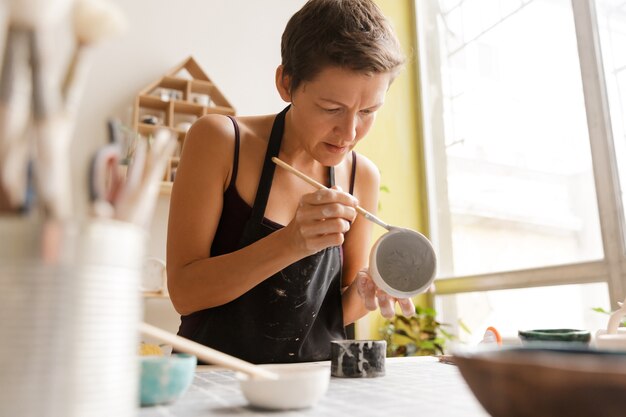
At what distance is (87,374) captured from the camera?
0.38 meters

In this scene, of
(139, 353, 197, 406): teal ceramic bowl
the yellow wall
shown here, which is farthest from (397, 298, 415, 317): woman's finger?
the yellow wall

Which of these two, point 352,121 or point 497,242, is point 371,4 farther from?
point 497,242

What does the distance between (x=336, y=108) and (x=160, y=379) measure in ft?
2.93

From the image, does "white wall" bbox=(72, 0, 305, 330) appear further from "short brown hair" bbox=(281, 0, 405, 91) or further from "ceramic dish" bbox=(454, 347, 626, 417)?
"ceramic dish" bbox=(454, 347, 626, 417)

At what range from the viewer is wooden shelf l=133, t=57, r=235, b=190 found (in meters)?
3.18

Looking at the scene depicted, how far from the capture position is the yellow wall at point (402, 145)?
3.81 meters

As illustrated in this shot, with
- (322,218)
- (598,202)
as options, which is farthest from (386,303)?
(598,202)

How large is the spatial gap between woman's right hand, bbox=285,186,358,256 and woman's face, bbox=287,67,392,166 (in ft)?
0.89

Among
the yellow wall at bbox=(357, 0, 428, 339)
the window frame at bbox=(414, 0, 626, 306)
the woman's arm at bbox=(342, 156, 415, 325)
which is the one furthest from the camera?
the yellow wall at bbox=(357, 0, 428, 339)

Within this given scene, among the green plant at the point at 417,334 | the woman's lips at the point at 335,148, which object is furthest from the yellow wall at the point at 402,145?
the woman's lips at the point at 335,148

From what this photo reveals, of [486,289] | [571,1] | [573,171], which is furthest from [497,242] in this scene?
[571,1]

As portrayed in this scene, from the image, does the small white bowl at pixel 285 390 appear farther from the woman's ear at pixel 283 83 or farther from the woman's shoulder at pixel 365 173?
the woman's shoulder at pixel 365 173

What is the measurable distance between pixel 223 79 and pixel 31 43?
335 centimetres

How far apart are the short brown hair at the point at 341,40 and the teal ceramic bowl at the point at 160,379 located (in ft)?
2.94
